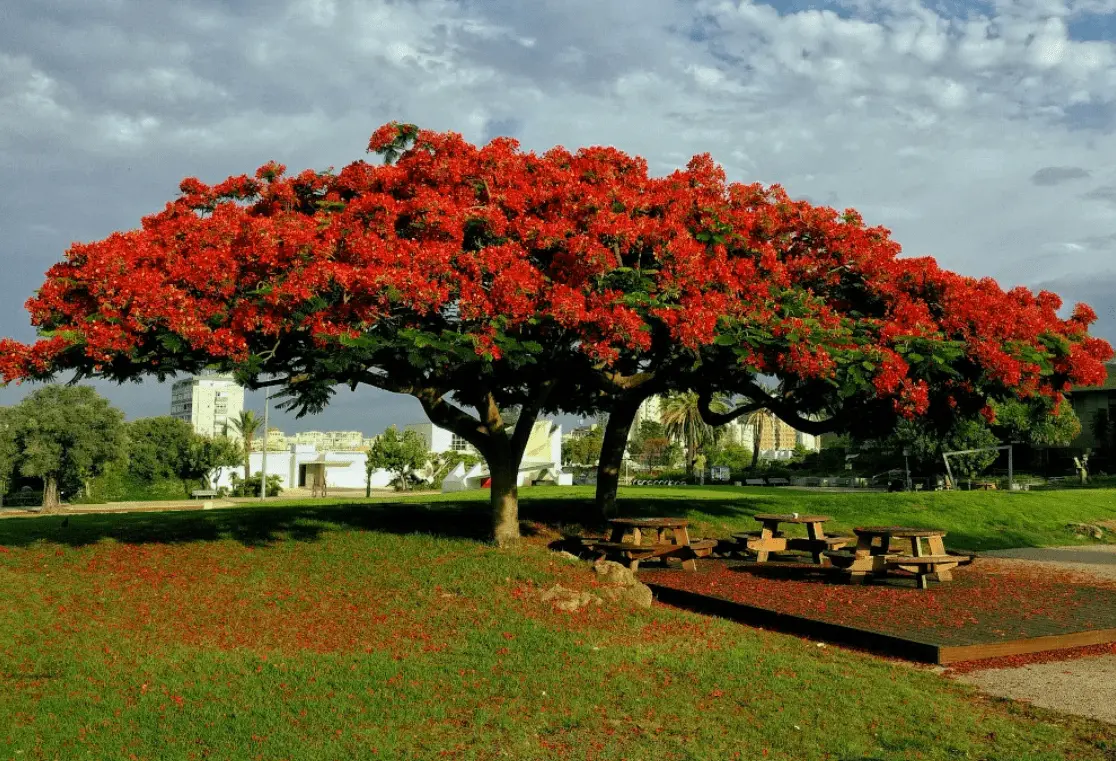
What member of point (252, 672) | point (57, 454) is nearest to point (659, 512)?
point (252, 672)

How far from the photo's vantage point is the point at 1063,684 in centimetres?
812

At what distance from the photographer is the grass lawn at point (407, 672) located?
6258 millimetres

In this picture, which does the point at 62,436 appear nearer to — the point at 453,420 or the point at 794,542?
the point at 453,420

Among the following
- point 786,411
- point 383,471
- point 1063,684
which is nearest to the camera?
point 1063,684

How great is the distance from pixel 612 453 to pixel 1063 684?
11.2 meters

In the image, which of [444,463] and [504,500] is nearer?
[504,500]

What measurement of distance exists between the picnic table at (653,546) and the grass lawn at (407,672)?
1336 millimetres

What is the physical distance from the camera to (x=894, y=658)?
920 cm

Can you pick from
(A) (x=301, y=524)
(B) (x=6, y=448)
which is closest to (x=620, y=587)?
(A) (x=301, y=524)

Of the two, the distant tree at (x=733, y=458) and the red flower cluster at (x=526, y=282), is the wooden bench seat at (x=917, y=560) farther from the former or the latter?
the distant tree at (x=733, y=458)

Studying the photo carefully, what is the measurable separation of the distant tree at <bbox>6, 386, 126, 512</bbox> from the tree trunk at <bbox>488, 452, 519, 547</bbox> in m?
38.7

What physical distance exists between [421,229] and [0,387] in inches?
215

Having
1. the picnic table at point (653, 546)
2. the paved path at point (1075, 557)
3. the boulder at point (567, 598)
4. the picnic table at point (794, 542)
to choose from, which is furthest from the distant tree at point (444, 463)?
the boulder at point (567, 598)

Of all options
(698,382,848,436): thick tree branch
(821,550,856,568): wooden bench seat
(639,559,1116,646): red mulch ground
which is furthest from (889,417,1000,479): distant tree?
(821,550,856,568): wooden bench seat
